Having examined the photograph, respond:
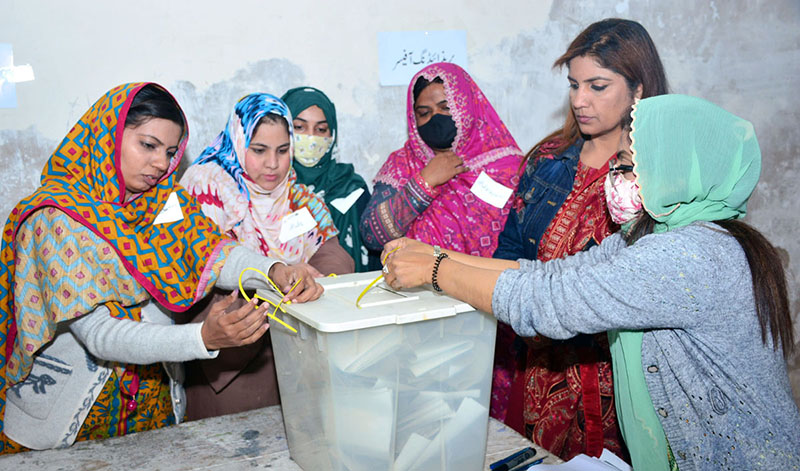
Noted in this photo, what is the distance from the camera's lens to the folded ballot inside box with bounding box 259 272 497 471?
45.6 inches

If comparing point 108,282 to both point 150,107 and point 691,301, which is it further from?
point 691,301

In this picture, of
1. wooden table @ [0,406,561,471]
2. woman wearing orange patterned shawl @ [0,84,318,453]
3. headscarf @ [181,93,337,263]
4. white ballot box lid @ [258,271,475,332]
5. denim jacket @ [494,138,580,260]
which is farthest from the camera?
headscarf @ [181,93,337,263]

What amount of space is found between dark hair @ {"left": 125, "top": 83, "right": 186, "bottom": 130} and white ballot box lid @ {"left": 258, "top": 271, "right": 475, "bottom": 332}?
723mm

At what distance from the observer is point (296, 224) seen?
2.45 metres

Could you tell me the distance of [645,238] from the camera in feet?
4.00

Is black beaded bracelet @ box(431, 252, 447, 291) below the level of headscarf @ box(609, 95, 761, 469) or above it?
below

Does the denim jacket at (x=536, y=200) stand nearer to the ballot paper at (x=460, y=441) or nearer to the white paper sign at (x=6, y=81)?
the ballot paper at (x=460, y=441)

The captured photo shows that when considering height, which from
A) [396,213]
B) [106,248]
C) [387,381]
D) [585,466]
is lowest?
[585,466]

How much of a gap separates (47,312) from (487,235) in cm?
155

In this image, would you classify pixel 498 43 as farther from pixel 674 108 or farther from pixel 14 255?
pixel 14 255

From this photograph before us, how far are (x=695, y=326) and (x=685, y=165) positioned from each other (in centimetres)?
32

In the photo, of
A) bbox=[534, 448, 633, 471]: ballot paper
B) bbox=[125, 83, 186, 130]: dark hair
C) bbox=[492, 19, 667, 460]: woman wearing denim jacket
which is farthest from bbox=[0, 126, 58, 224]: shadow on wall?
bbox=[534, 448, 633, 471]: ballot paper

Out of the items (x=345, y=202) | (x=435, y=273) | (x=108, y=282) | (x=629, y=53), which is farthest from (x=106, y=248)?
(x=629, y=53)

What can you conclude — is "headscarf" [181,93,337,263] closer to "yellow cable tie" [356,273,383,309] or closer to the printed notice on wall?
the printed notice on wall
